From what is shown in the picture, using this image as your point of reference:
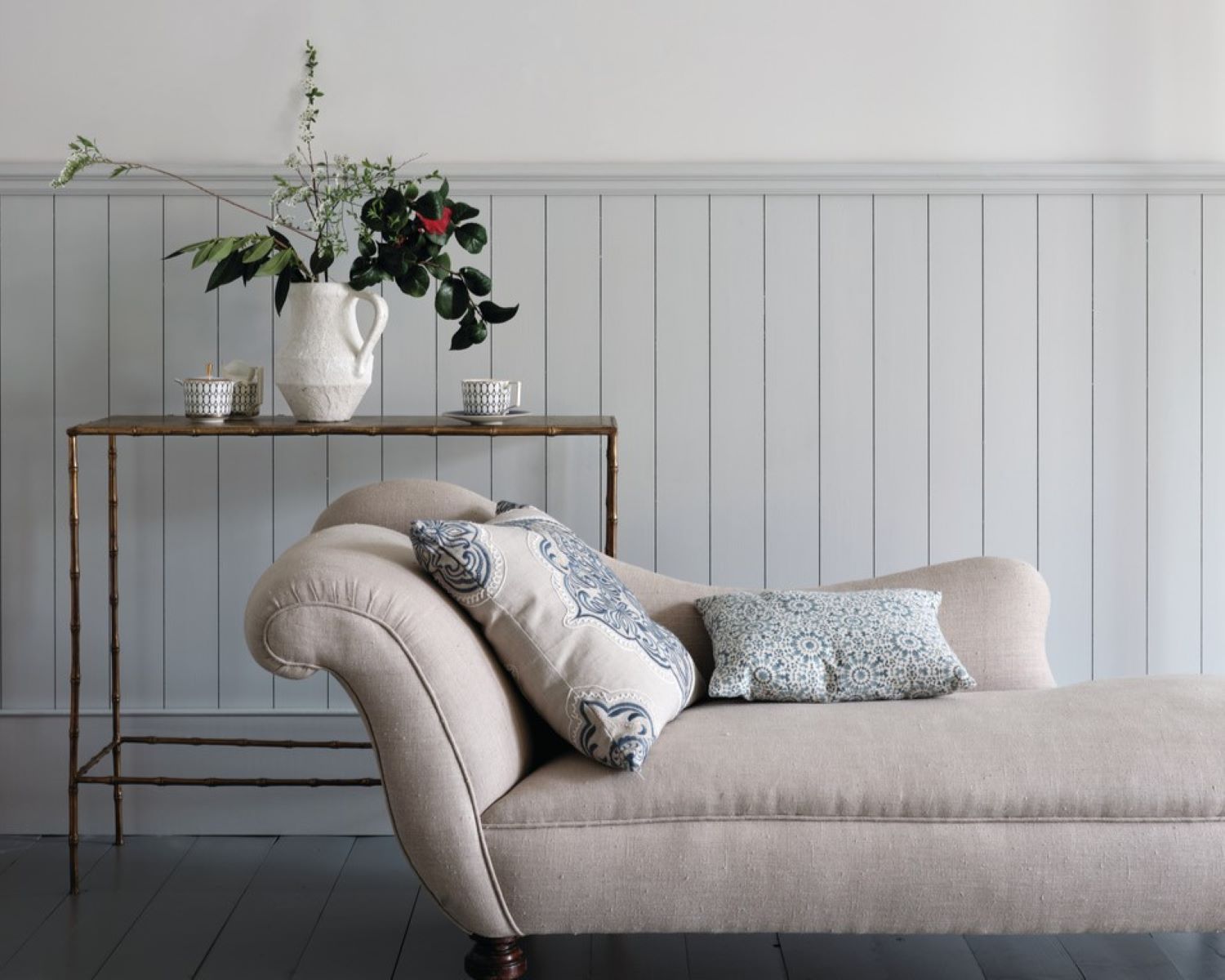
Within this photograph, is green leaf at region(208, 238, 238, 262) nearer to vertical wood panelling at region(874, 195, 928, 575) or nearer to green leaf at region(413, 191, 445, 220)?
green leaf at region(413, 191, 445, 220)

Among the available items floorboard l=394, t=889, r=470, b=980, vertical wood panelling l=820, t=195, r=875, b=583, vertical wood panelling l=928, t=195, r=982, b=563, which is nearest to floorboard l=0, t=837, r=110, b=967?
floorboard l=394, t=889, r=470, b=980

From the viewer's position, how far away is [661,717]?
6.25 feet

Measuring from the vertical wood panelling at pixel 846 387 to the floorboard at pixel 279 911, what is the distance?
1.28m

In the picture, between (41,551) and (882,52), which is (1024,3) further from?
(41,551)

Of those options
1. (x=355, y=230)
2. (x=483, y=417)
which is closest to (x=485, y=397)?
(x=483, y=417)

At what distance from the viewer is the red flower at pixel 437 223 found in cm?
254

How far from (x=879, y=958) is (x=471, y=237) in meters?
1.56

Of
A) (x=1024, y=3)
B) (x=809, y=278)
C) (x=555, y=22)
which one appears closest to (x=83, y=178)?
(x=555, y=22)

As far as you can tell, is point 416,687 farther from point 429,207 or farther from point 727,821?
point 429,207

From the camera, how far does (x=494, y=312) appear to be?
2662 millimetres

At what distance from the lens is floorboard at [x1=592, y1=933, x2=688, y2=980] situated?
2199mm

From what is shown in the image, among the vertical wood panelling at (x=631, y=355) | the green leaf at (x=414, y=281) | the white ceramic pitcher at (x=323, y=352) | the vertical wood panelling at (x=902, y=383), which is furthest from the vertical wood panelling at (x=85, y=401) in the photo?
the vertical wood panelling at (x=902, y=383)

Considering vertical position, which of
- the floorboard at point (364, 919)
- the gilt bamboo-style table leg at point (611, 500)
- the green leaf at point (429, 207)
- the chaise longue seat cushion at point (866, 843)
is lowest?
the floorboard at point (364, 919)

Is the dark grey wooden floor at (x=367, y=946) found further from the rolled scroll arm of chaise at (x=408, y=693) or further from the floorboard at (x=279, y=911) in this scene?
the rolled scroll arm of chaise at (x=408, y=693)
